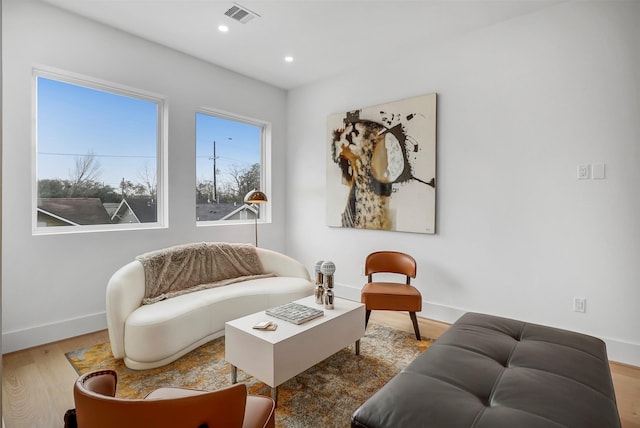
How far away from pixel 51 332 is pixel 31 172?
1319 millimetres

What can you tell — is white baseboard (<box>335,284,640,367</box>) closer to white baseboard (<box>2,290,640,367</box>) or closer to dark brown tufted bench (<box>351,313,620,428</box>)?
white baseboard (<box>2,290,640,367</box>)

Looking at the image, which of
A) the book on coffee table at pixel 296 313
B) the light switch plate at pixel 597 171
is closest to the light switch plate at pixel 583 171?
the light switch plate at pixel 597 171

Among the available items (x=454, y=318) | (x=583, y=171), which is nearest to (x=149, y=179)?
(x=454, y=318)

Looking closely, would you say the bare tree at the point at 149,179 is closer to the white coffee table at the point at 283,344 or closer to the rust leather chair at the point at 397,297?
the white coffee table at the point at 283,344

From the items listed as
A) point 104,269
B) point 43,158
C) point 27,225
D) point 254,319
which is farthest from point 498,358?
point 43,158

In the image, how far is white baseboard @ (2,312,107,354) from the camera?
257 cm

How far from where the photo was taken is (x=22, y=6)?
2.62 m

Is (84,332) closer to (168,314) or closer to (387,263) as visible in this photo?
(168,314)

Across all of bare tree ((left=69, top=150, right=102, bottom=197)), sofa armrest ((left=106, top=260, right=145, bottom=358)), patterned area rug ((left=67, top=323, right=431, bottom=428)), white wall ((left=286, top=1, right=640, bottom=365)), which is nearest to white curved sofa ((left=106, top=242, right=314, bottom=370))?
sofa armrest ((left=106, top=260, right=145, bottom=358))

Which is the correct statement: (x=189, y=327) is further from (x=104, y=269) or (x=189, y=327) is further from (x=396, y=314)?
(x=396, y=314)

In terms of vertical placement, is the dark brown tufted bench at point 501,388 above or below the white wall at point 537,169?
below

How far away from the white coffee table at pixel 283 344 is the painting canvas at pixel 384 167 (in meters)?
1.53

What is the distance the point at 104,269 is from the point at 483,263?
11.5 feet

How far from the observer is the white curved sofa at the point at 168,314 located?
2.32 meters
